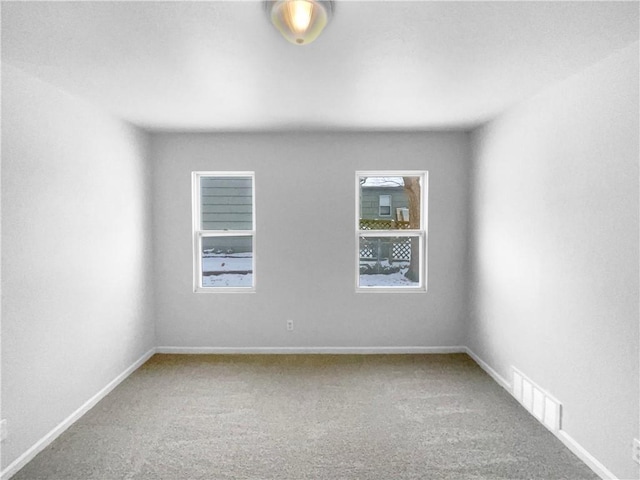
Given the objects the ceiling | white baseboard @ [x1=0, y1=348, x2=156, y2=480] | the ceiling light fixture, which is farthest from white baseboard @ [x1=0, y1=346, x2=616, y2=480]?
the ceiling light fixture

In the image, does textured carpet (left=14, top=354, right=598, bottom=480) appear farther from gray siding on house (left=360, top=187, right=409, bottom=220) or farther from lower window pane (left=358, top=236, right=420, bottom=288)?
gray siding on house (left=360, top=187, right=409, bottom=220)

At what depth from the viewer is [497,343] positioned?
344 cm

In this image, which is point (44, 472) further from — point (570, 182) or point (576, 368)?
point (570, 182)

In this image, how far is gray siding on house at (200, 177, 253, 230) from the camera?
420 centimetres

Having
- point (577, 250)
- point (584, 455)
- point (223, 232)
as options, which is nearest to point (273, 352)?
point (223, 232)

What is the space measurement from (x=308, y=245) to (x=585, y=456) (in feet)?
9.29

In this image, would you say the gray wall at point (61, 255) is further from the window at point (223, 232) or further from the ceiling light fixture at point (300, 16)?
the ceiling light fixture at point (300, 16)

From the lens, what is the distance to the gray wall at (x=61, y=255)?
221 centimetres

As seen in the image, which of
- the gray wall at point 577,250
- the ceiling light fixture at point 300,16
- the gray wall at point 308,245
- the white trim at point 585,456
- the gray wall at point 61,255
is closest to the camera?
the ceiling light fixture at point 300,16

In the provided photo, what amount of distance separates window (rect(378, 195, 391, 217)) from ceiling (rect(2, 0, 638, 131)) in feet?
3.93

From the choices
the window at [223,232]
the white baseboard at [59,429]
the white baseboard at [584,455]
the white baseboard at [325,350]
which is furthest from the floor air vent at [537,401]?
the white baseboard at [59,429]

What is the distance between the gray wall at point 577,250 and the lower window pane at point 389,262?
0.98 meters

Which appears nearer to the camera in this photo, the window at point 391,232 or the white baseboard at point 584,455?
the white baseboard at point 584,455

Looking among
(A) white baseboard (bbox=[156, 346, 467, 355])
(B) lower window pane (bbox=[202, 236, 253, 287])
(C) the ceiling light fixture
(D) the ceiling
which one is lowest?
(A) white baseboard (bbox=[156, 346, 467, 355])
